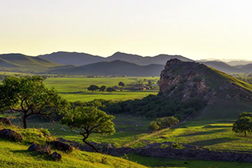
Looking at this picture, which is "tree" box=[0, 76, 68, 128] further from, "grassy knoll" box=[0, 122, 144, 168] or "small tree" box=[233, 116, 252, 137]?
"small tree" box=[233, 116, 252, 137]

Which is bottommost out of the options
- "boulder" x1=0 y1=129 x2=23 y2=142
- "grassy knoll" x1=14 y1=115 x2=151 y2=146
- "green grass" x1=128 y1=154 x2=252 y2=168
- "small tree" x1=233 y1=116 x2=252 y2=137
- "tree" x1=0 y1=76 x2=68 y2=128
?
"green grass" x1=128 y1=154 x2=252 y2=168

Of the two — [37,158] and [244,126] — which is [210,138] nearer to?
[244,126]

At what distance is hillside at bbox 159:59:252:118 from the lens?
13900cm

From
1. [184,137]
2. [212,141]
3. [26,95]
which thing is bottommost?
[184,137]

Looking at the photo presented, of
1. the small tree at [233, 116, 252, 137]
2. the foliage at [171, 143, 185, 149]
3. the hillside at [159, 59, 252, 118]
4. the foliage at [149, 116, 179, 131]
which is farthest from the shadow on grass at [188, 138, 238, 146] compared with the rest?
the hillside at [159, 59, 252, 118]

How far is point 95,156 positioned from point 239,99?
129 m

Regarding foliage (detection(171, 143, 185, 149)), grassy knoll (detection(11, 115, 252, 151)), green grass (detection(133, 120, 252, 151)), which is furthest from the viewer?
grassy knoll (detection(11, 115, 252, 151))

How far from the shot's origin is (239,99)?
485 feet

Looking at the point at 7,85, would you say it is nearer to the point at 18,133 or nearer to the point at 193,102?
the point at 18,133

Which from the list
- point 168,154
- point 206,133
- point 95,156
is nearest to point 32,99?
point 95,156

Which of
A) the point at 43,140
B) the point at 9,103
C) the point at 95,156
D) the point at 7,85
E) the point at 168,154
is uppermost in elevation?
the point at 7,85

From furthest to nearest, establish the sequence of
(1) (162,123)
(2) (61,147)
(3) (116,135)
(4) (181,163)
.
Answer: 1. (1) (162,123)
2. (3) (116,135)
3. (4) (181,163)
4. (2) (61,147)

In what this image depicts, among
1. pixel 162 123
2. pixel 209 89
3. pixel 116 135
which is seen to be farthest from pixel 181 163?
pixel 209 89

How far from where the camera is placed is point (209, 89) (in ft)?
527
